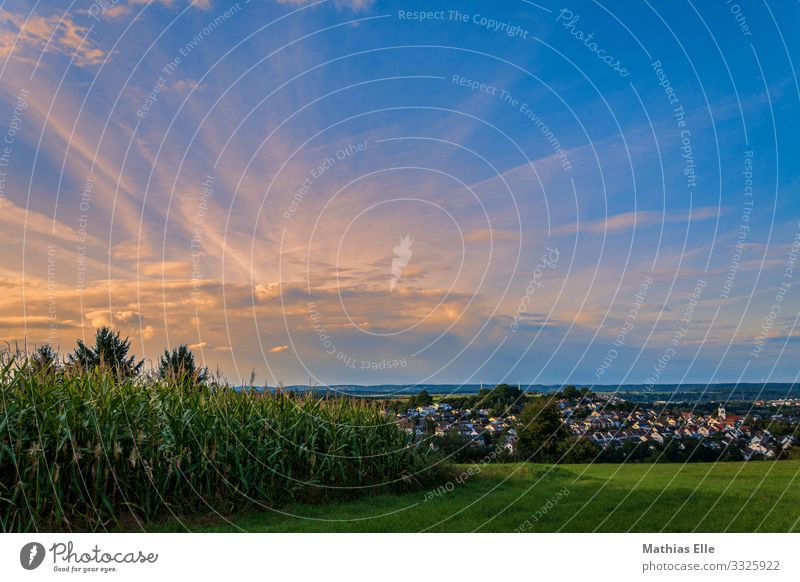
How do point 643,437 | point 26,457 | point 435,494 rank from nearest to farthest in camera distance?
point 26,457 → point 643,437 → point 435,494

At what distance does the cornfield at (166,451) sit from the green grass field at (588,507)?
1.65 ft

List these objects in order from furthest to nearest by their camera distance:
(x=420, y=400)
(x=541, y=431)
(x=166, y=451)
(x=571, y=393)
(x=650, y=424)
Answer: (x=420, y=400), (x=541, y=431), (x=571, y=393), (x=650, y=424), (x=166, y=451)

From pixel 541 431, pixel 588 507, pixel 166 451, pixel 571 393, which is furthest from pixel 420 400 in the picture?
pixel 166 451

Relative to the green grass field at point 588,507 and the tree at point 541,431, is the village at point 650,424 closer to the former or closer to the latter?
the tree at point 541,431

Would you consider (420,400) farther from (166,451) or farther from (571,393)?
(166,451)

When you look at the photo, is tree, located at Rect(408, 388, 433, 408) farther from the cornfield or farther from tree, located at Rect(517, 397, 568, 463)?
tree, located at Rect(517, 397, 568, 463)

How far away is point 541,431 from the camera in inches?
492

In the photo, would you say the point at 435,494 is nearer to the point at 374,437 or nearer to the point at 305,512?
the point at 374,437

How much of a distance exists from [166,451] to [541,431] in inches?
301

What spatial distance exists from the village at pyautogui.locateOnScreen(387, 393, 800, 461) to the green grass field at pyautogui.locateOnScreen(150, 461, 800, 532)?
655mm

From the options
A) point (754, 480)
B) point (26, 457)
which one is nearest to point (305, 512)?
point (26, 457)

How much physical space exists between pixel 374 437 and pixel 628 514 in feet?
16.9

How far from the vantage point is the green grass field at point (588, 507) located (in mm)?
8117

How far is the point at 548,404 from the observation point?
12.0 metres
